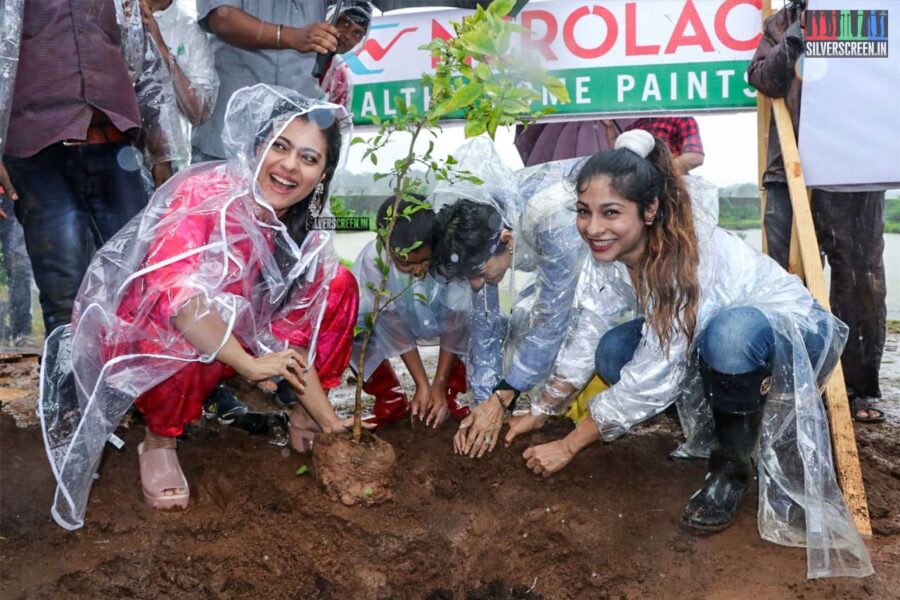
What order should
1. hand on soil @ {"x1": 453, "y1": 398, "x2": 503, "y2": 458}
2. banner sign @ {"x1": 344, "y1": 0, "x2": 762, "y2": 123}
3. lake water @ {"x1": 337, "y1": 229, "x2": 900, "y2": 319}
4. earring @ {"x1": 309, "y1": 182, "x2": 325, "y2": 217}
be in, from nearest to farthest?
earring @ {"x1": 309, "y1": 182, "x2": 325, "y2": 217}
hand on soil @ {"x1": 453, "y1": 398, "x2": 503, "y2": 458}
banner sign @ {"x1": 344, "y1": 0, "x2": 762, "y2": 123}
lake water @ {"x1": 337, "y1": 229, "x2": 900, "y2": 319}

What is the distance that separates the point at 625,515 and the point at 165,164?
1902 mm

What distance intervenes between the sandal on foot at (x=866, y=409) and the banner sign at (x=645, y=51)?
3.87 feet

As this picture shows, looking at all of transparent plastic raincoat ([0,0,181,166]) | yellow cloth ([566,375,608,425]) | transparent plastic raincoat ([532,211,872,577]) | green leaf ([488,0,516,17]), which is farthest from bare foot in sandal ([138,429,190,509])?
green leaf ([488,0,516,17])

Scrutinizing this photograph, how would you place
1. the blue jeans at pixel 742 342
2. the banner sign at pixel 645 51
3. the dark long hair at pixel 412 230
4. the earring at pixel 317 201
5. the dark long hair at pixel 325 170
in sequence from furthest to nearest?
the banner sign at pixel 645 51, the dark long hair at pixel 412 230, the earring at pixel 317 201, the dark long hair at pixel 325 170, the blue jeans at pixel 742 342

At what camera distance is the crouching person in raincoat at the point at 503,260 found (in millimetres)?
2477

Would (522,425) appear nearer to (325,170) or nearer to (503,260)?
(503,260)

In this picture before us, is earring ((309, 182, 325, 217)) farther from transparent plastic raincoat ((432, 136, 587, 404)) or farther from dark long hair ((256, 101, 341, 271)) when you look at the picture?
transparent plastic raincoat ((432, 136, 587, 404))

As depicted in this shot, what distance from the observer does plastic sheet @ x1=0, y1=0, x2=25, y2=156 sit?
2.22 meters

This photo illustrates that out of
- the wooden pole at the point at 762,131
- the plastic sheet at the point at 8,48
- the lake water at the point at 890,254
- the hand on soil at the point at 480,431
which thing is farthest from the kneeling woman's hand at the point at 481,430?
the lake water at the point at 890,254

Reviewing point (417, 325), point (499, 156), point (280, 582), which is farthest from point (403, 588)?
point (499, 156)

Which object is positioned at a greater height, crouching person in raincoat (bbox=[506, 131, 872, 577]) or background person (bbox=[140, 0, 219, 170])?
background person (bbox=[140, 0, 219, 170])

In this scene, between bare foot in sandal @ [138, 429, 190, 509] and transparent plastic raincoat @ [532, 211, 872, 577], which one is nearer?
transparent plastic raincoat @ [532, 211, 872, 577]

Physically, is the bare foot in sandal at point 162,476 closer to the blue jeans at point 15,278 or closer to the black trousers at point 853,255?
the blue jeans at point 15,278

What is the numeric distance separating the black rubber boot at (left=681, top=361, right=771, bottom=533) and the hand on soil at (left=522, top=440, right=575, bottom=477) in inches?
14.4
